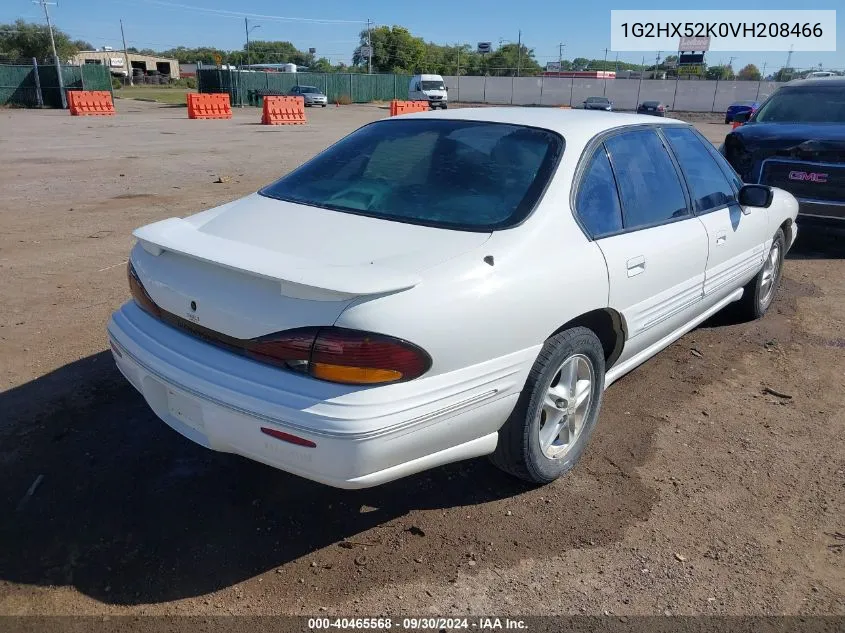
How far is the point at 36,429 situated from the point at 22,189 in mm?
8526

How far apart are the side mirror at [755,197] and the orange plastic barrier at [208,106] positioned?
28.4 metres

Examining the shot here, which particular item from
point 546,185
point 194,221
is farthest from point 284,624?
point 546,185

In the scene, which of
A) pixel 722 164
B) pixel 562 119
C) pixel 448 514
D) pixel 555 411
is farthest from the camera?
pixel 722 164

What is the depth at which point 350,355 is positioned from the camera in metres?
2.23

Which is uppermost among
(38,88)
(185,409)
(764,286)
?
(38,88)

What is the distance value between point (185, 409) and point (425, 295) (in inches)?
41.0

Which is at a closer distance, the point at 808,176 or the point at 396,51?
Answer: the point at 808,176

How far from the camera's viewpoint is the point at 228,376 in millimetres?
2402

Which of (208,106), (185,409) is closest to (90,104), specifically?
(208,106)

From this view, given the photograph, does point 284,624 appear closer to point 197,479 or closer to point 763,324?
point 197,479

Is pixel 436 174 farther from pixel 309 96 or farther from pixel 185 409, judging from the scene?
pixel 309 96

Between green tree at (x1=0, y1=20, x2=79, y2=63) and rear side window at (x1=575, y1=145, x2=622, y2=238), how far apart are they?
73498mm

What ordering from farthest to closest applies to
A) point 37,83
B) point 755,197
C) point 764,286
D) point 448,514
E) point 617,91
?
point 617,91 → point 37,83 → point 764,286 → point 755,197 → point 448,514

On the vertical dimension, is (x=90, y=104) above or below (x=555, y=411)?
above
